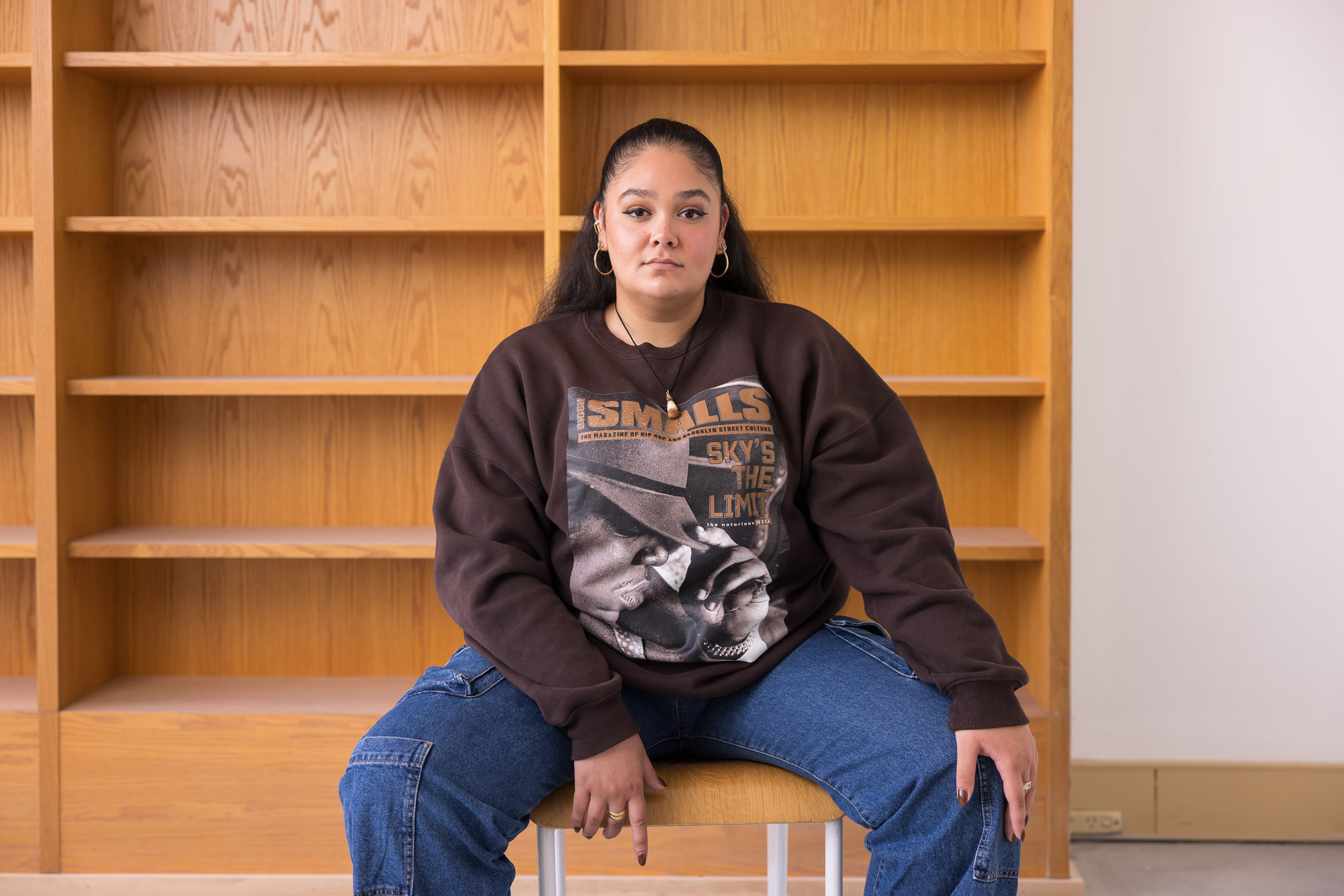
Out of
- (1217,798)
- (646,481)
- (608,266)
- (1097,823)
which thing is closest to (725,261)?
(608,266)

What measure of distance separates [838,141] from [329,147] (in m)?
1.14

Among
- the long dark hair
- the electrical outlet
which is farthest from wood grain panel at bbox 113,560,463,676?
the electrical outlet

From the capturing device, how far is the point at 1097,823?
2271mm

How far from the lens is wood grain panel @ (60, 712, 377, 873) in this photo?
2064mm

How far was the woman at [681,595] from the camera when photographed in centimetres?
117

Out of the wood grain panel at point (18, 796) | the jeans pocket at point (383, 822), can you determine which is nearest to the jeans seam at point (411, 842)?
the jeans pocket at point (383, 822)

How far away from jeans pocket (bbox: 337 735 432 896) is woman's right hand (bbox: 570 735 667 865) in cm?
19

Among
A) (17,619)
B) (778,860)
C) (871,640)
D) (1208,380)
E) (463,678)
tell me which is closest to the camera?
(463,678)

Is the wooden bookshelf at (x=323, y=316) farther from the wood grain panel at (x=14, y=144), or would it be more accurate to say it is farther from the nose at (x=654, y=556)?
the nose at (x=654, y=556)

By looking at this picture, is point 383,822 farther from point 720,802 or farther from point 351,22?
point 351,22

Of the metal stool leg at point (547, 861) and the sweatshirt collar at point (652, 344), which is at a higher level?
the sweatshirt collar at point (652, 344)

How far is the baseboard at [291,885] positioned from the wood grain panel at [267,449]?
76 cm

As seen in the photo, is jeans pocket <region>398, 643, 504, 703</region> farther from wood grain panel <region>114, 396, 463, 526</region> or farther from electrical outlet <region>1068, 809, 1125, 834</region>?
electrical outlet <region>1068, 809, 1125, 834</region>

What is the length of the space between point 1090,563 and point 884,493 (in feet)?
3.80
